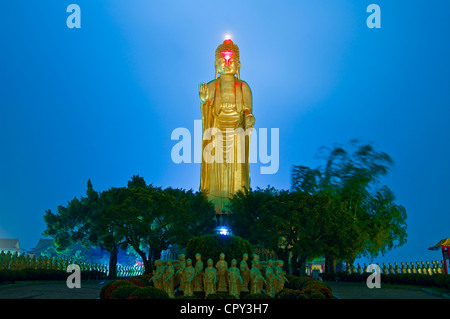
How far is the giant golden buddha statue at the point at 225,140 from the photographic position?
2814 cm

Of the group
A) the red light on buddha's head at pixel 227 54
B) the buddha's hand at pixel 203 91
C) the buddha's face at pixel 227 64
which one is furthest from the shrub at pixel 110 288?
the red light on buddha's head at pixel 227 54

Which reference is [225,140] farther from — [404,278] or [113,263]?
[404,278]

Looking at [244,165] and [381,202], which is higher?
[244,165]

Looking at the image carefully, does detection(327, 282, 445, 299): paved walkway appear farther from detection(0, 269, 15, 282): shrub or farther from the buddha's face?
the buddha's face

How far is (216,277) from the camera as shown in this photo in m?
12.0

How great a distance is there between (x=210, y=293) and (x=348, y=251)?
1216 centimetres

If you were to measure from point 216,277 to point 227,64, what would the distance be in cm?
2029

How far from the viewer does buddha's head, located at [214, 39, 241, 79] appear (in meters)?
29.5

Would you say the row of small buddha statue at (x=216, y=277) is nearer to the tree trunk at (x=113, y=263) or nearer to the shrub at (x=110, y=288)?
the shrub at (x=110, y=288)

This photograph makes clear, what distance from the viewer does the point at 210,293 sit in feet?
37.3

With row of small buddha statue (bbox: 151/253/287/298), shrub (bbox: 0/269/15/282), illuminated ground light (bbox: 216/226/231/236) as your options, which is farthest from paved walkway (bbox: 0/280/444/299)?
illuminated ground light (bbox: 216/226/231/236)

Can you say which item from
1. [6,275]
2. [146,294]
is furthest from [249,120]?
[146,294]

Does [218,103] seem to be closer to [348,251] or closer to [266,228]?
[266,228]
